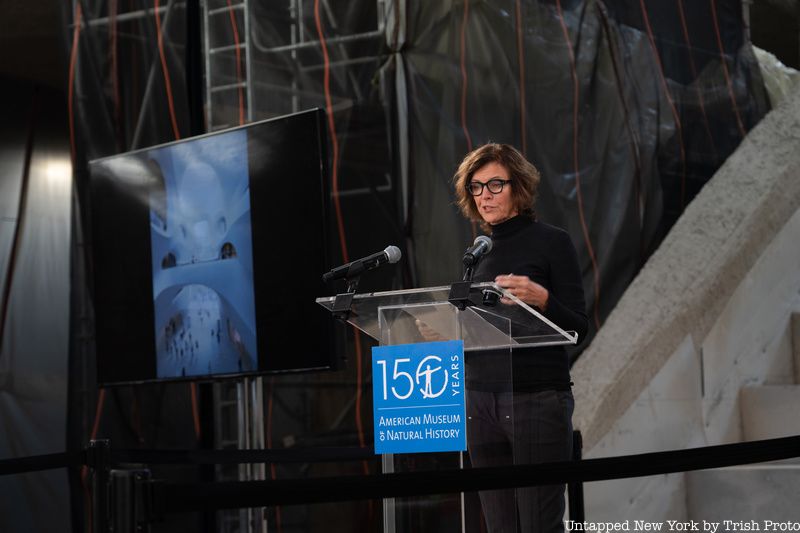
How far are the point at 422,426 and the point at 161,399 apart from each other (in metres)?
2.82

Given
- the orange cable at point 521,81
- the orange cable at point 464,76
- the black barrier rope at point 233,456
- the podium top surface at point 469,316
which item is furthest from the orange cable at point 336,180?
the podium top surface at point 469,316

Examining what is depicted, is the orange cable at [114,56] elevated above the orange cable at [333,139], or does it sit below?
above

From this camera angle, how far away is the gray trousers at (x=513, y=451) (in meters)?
2.22

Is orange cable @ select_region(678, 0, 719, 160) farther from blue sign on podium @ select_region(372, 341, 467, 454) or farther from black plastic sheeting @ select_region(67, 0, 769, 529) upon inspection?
blue sign on podium @ select_region(372, 341, 467, 454)

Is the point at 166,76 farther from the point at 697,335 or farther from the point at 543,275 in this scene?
the point at 543,275

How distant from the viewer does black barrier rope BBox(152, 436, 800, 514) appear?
6.16 feet

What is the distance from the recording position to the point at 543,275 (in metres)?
2.62

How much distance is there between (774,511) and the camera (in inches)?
151

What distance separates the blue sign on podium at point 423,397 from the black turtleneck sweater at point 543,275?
238 mm

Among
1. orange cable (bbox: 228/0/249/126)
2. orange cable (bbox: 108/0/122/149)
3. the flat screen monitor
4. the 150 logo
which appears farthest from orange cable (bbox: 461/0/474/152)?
the 150 logo

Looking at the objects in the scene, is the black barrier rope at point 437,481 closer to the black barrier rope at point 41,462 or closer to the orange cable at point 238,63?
the black barrier rope at point 41,462

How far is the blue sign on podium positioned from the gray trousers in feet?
0.14

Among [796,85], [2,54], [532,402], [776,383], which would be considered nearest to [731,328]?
[776,383]

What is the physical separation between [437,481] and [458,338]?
33cm
